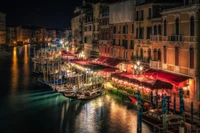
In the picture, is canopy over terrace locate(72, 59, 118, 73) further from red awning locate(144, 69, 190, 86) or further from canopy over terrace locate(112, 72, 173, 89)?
red awning locate(144, 69, 190, 86)

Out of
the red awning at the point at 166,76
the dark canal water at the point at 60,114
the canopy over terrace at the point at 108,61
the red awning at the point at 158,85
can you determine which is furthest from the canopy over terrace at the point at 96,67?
the red awning at the point at 158,85

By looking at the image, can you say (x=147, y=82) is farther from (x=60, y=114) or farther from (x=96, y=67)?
Result: (x=96, y=67)

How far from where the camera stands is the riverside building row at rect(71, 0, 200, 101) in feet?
78.8

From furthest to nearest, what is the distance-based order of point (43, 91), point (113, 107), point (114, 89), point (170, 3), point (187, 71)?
point (43, 91) → point (114, 89) → point (170, 3) → point (113, 107) → point (187, 71)

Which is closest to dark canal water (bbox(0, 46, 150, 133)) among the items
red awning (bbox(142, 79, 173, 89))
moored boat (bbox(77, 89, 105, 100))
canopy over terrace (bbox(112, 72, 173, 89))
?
moored boat (bbox(77, 89, 105, 100))

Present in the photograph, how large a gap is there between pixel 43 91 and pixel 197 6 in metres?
20.6

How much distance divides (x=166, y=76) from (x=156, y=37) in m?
4.71

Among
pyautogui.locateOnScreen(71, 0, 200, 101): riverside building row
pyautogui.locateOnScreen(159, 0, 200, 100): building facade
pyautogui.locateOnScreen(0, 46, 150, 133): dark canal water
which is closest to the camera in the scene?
pyautogui.locateOnScreen(0, 46, 150, 133): dark canal water

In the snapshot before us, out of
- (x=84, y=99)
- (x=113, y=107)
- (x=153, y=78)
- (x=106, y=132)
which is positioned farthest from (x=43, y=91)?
(x=106, y=132)

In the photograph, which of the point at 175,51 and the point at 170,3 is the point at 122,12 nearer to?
the point at 170,3

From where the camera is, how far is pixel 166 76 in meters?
26.4

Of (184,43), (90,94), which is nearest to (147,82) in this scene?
(184,43)

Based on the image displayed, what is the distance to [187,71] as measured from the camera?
24.5 metres

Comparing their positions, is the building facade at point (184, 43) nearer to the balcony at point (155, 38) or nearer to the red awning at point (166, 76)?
the red awning at point (166, 76)
